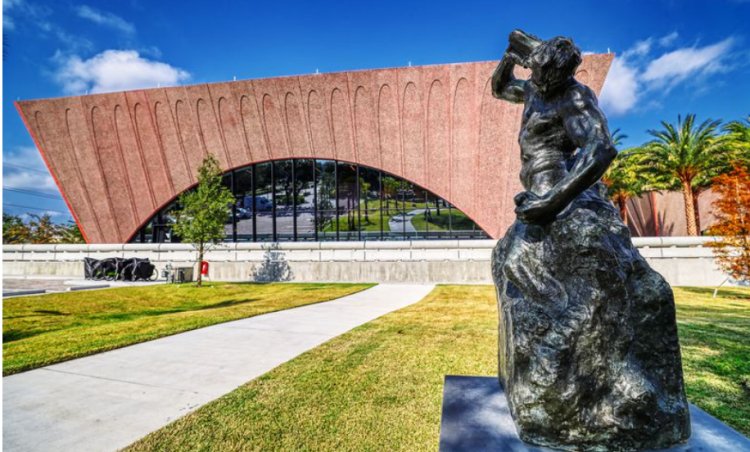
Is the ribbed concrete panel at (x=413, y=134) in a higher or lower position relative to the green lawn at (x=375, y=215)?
higher

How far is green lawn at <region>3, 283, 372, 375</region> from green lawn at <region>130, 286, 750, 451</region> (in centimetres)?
363

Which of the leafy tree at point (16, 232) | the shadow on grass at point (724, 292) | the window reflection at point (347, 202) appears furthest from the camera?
the leafy tree at point (16, 232)

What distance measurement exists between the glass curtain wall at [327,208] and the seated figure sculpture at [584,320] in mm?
20334

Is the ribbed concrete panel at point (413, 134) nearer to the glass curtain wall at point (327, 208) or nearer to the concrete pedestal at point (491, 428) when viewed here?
the glass curtain wall at point (327, 208)

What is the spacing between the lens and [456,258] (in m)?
18.2

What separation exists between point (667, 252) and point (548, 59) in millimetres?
17456

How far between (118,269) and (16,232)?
1132 inches

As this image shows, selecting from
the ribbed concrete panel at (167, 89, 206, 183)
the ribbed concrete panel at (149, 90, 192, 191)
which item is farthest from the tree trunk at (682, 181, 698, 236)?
the ribbed concrete panel at (149, 90, 192, 191)

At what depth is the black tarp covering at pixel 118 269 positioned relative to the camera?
1992 cm

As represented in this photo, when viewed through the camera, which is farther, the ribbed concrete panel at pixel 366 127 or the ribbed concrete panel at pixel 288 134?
the ribbed concrete panel at pixel 366 127

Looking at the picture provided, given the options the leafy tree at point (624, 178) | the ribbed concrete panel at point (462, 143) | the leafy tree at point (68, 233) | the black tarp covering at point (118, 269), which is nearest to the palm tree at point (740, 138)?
the leafy tree at point (624, 178)

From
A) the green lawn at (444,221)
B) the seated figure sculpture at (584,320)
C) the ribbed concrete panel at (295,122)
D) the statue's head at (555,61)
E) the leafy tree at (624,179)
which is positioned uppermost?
the ribbed concrete panel at (295,122)

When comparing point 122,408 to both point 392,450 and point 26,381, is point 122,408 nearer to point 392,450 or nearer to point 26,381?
point 26,381

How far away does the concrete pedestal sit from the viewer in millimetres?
2682
